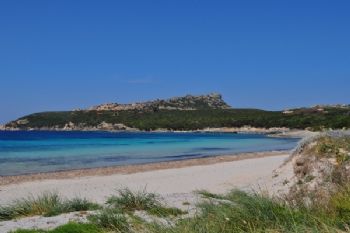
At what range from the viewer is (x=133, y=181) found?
81.1ft

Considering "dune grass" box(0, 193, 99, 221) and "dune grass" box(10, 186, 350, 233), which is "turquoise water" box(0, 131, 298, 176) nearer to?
"dune grass" box(0, 193, 99, 221)

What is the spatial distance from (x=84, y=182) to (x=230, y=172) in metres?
7.83

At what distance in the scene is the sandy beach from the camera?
2045 cm

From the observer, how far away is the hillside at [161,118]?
13238 cm

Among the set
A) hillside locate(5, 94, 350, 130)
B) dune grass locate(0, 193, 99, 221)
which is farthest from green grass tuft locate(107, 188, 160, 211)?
hillside locate(5, 94, 350, 130)

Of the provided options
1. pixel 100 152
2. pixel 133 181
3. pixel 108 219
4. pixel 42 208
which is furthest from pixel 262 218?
pixel 100 152

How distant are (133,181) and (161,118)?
136 metres

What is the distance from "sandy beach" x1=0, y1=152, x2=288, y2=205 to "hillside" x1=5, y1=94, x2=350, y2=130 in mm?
89537

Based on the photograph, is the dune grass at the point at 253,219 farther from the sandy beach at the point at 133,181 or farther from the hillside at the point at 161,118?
the hillside at the point at 161,118

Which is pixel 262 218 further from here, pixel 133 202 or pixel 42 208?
pixel 42 208

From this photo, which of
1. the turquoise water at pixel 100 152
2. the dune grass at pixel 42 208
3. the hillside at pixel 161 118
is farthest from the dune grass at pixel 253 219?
the hillside at pixel 161 118

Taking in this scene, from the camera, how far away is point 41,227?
1052cm

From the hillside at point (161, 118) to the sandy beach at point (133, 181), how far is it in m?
89.5

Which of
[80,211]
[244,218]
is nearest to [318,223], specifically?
[244,218]
